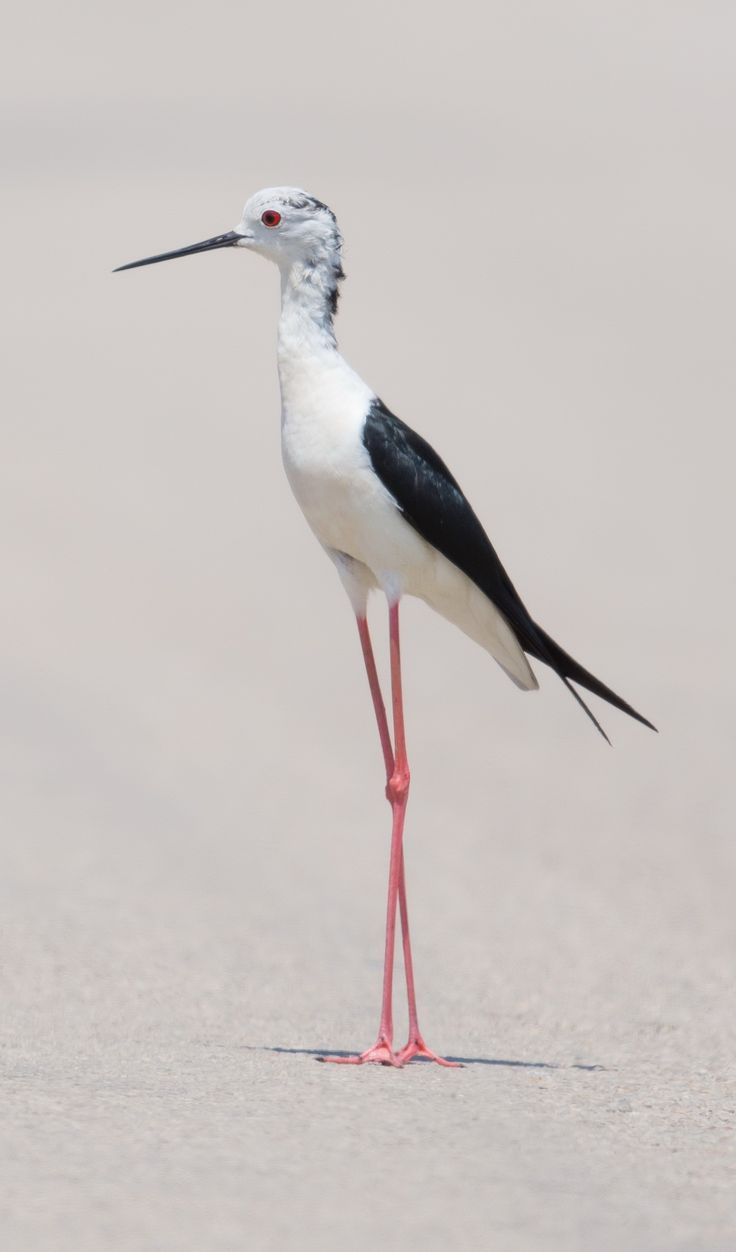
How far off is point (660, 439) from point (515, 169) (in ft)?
31.5

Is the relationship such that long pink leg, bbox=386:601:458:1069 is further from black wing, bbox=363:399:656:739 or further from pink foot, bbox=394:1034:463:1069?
black wing, bbox=363:399:656:739

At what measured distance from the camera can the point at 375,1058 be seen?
524 cm

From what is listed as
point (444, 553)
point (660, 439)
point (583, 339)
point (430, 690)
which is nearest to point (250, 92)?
point (583, 339)

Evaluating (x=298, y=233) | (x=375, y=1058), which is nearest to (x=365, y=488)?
(x=298, y=233)

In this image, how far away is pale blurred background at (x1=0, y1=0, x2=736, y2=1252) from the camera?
411cm

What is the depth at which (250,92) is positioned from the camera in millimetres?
29375

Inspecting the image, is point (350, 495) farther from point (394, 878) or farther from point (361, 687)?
point (361, 687)

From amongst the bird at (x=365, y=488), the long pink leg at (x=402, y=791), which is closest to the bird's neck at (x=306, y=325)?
the bird at (x=365, y=488)

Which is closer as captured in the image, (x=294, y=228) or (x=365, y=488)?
(x=365, y=488)

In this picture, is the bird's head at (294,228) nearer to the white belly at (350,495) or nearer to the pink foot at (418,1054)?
the white belly at (350,495)

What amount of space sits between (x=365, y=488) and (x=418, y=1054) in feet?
5.60

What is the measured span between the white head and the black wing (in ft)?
1.46

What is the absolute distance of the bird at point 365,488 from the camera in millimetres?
5305

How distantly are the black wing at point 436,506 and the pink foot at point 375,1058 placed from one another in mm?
1106
